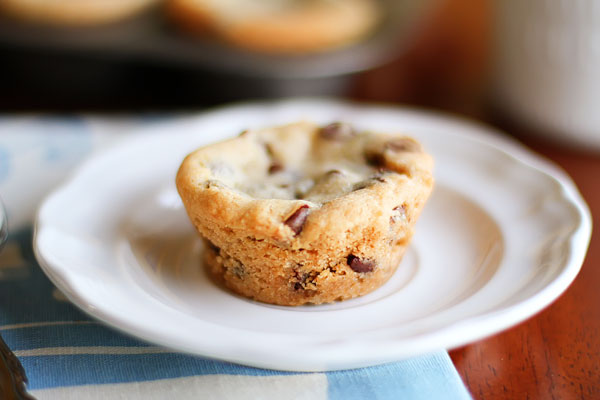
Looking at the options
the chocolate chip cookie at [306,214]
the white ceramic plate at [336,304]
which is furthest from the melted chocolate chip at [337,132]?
the white ceramic plate at [336,304]

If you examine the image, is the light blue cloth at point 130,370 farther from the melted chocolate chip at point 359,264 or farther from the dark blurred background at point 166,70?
the dark blurred background at point 166,70

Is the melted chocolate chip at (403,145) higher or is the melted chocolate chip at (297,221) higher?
the melted chocolate chip at (297,221)

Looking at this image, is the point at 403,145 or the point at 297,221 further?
the point at 403,145

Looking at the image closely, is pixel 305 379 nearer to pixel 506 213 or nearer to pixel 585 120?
pixel 506 213

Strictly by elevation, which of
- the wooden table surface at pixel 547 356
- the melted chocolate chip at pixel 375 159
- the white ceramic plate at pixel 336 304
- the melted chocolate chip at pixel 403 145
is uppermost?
the melted chocolate chip at pixel 403 145

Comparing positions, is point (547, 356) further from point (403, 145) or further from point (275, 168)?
point (275, 168)

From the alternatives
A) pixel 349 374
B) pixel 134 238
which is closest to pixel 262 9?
pixel 134 238

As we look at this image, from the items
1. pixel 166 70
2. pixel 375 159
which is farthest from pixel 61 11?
pixel 375 159

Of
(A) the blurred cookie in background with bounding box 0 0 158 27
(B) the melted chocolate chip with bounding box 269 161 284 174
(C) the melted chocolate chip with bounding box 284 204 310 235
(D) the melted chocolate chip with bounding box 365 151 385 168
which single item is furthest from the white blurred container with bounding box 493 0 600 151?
(A) the blurred cookie in background with bounding box 0 0 158 27
